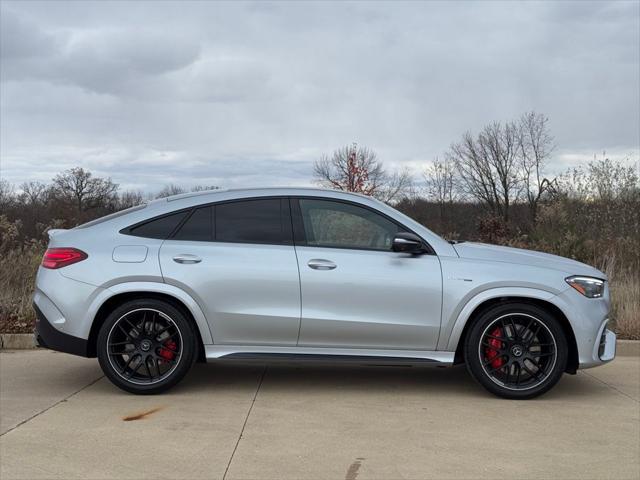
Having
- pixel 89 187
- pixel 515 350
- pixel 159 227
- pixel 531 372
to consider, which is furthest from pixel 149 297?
pixel 89 187

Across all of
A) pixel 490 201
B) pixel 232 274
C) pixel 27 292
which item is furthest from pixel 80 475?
pixel 490 201

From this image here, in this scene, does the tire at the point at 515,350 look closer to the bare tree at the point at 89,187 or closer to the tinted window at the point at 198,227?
the tinted window at the point at 198,227

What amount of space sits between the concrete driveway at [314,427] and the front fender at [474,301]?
0.56 meters

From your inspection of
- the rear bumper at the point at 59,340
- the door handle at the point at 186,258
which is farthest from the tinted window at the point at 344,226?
the rear bumper at the point at 59,340

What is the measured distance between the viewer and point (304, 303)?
519cm

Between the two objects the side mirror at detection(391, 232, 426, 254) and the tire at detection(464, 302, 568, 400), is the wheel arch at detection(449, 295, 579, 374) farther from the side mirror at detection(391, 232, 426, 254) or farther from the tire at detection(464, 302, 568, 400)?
the side mirror at detection(391, 232, 426, 254)

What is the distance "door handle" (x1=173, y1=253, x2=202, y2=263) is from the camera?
524cm

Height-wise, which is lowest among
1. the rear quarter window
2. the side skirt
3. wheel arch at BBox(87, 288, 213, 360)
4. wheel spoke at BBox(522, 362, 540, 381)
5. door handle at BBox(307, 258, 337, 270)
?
wheel spoke at BBox(522, 362, 540, 381)

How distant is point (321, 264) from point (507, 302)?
1.55 m

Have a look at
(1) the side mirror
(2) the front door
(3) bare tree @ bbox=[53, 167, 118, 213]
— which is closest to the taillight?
(2) the front door

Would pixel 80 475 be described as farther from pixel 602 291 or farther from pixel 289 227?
pixel 602 291

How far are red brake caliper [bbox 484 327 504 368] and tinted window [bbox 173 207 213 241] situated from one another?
8.07 ft

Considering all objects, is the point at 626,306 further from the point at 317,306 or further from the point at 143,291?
the point at 143,291

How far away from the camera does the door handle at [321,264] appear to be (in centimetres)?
520
